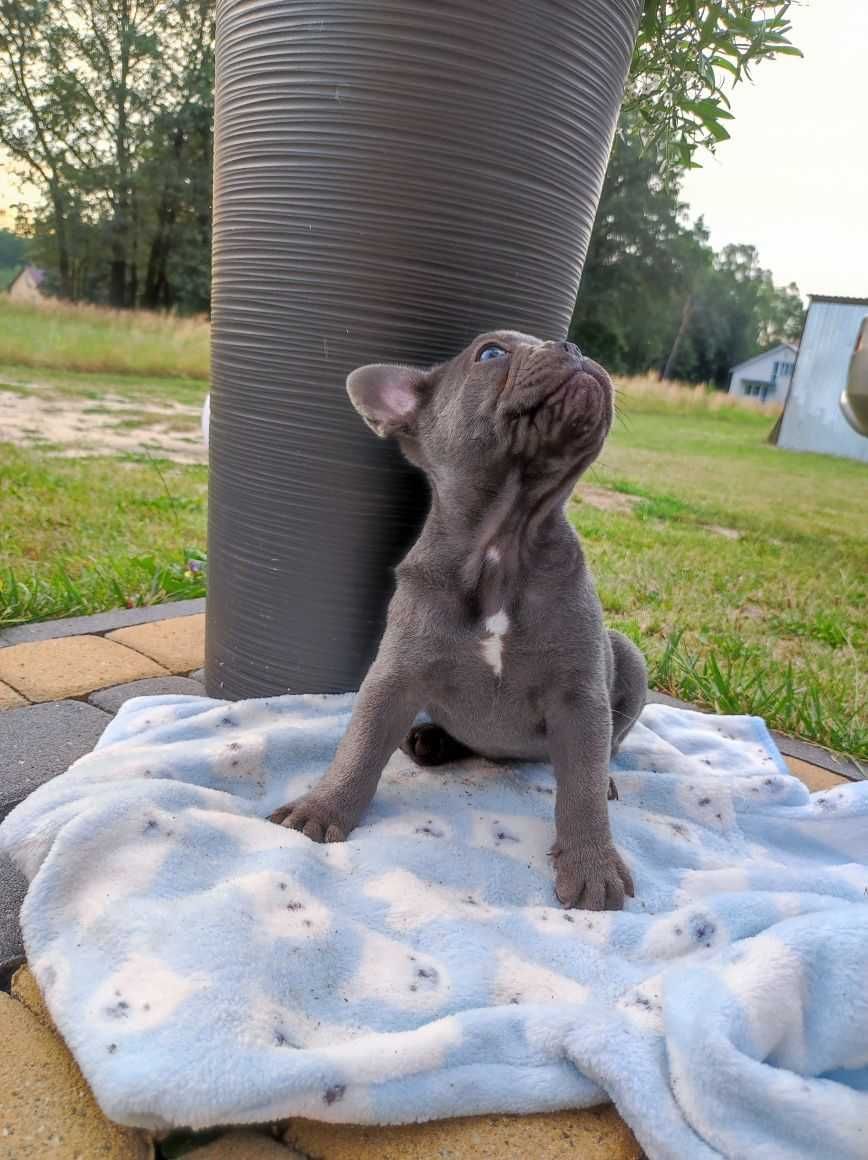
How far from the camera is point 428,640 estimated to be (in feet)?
5.90

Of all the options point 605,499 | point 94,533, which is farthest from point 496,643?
point 605,499

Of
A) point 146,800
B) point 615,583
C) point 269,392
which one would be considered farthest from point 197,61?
Answer: point 146,800

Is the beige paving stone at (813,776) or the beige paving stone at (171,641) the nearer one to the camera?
the beige paving stone at (813,776)

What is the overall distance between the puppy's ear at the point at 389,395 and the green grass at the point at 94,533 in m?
1.64

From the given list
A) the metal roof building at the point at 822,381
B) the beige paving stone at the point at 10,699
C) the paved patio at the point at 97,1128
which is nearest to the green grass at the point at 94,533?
the beige paving stone at the point at 10,699

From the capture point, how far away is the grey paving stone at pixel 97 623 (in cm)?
283

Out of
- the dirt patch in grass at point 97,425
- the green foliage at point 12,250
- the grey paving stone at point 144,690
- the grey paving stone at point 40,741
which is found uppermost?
the green foliage at point 12,250

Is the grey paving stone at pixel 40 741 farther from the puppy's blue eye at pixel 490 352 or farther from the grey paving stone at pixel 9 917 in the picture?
the puppy's blue eye at pixel 490 352

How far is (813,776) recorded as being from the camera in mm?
2496

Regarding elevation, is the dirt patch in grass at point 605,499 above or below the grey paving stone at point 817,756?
below

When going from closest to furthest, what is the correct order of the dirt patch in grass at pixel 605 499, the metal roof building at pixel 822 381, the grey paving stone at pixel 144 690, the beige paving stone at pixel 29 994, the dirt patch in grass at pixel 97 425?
the beige paving stone at pixel 29 994, the grey paving stone at pixel 144 690, the dirt patch in grass at pixel 97 425, the dirt patch in grass at pixel 605 499, the metal roof building at pixel 822 381

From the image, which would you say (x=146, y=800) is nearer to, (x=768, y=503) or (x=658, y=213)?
(x=768, y=503)

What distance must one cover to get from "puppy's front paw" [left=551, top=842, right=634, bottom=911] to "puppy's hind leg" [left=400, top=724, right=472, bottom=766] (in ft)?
1.62

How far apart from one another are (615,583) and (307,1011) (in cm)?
330
